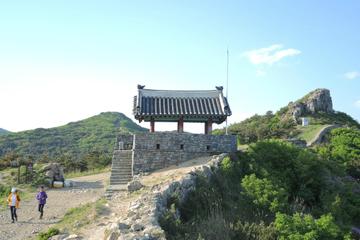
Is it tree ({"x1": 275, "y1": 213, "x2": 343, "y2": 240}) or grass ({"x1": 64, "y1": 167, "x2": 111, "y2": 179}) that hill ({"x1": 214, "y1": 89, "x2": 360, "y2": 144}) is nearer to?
grass ({"x1": 64, "y1": 167, "x2": 111, "y2": 179})

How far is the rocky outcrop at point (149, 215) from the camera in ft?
25.9

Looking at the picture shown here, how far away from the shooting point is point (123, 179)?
1881 centimetres

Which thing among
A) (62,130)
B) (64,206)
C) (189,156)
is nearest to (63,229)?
(64,206)

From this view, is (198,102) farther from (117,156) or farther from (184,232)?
(184,232)

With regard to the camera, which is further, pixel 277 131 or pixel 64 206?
pixel 277 131

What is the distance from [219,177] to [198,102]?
6978 millimetres

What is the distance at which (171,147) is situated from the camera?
19.7 meters

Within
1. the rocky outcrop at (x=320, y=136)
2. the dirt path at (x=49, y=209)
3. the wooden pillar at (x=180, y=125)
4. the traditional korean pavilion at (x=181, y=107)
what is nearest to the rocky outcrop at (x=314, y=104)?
the rocky outcrop at (x=320, y=136)

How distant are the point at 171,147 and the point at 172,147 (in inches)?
1.9

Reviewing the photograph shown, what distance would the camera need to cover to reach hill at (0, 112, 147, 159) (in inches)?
2178

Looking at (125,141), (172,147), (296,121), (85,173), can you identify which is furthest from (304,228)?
(296,121)

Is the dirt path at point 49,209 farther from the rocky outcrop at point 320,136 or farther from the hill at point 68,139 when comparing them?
the hill at point 68,139

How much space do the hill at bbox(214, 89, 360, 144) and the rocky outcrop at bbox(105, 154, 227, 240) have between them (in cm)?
2534

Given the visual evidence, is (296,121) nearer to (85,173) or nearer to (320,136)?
(320,136)
